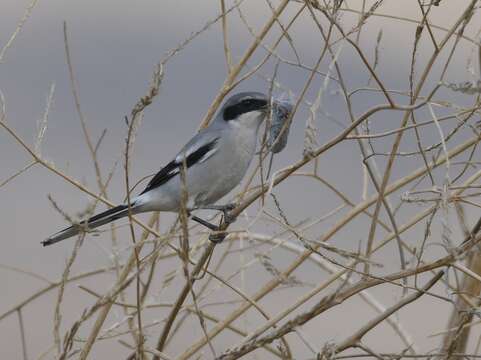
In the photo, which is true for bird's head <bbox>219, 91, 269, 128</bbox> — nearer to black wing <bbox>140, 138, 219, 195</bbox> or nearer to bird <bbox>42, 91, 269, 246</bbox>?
bird <bbox>42, 91, 269, 246</bbox>

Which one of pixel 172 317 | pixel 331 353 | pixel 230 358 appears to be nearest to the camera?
pixel 331 353

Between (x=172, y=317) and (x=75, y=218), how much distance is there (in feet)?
0.95

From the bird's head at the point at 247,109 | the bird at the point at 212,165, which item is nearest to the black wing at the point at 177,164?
the bird at the point at 212,165

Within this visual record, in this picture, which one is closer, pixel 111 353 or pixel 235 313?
pixel 235 313

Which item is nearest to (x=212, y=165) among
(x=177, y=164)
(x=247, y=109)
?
(x=177, y=164)

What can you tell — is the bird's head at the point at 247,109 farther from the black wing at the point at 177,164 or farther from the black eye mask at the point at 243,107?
the black wing at the point at 177,164

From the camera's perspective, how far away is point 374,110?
1.26 meters

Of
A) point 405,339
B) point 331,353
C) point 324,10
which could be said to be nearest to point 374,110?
point 324,10

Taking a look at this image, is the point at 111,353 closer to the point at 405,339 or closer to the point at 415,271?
the point at 405,339

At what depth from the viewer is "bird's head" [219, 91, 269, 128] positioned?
277cm

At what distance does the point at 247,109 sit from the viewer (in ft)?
9.20

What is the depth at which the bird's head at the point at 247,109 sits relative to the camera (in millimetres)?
2771

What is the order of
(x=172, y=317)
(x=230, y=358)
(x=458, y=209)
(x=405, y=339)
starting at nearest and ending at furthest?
(x=230, y=358) → (x=172, y=317) → (x=458, y=209) → (x=405, y=339)

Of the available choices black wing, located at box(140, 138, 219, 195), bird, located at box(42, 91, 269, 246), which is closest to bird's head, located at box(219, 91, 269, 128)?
bird, located at box(42, 91, 269, 246)
